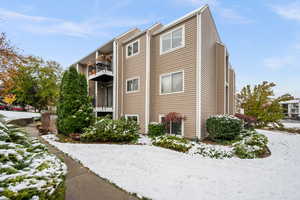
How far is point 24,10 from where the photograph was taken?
996cm

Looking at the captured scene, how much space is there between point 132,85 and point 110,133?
16.9 ft

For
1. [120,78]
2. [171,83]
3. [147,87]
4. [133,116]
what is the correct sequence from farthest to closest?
[120,78], [133,116], [147,87], [171,83]

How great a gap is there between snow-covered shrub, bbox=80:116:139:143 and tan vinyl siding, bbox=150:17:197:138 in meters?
2.91

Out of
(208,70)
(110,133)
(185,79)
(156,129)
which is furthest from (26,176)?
(208,70)

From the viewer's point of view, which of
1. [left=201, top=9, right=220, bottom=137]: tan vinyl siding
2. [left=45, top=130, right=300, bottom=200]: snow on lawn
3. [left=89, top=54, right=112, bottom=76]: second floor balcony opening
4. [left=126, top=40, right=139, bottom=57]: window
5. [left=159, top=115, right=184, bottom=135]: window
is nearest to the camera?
[left=45, top=130, right=300, bottom=200]: snow on lawn

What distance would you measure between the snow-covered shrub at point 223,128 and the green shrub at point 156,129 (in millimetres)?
2735

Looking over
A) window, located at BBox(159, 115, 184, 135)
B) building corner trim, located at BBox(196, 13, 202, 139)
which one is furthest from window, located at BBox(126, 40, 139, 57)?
window, located at BBox(159, 115, 184, 135)

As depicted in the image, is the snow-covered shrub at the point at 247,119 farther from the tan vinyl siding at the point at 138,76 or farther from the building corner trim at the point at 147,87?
the tan vinyl siding at the point at 138,76

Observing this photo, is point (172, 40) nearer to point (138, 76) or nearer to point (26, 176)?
point (138, 76)

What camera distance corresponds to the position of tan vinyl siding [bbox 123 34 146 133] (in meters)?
11.0

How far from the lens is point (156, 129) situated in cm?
959

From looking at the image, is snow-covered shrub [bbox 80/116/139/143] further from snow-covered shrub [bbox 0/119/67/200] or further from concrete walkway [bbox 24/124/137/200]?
snow-covered shrub [bbox 0/119/67/200]

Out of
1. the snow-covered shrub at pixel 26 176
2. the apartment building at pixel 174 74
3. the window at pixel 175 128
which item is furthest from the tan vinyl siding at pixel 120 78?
the snow-covered shrub at pixel 26 176

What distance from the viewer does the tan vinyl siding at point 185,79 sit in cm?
888
